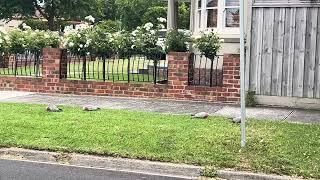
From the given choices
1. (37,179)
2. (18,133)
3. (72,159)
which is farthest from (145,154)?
(18,133)

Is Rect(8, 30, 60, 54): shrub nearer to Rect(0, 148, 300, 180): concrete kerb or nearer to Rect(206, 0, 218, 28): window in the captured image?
Rect(206, 0, 218, 28): window

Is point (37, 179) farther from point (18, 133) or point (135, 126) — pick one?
point (135, 126)

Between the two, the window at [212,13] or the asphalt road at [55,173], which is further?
the window at [212,13]

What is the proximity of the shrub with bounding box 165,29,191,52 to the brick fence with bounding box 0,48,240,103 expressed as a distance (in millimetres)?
243

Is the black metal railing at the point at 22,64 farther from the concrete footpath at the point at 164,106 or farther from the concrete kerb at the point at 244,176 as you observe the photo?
the concrete kerb at the point at 244,176

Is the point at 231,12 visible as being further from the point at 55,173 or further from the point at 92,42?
the point at 55,173

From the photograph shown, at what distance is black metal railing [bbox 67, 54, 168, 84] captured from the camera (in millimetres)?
13523

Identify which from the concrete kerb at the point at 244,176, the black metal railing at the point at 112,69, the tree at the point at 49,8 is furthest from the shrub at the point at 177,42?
the tree at the point at 49,8

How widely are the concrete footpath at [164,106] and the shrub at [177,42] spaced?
126 centimetres

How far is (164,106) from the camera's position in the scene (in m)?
11.6

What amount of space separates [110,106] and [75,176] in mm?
4774

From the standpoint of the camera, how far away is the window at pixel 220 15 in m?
15.0

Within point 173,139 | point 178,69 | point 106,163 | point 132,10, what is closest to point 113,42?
point 178,69

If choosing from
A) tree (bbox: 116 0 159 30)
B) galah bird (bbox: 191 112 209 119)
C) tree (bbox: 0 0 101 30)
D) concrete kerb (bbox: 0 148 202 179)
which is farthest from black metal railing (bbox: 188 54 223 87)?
tree (bbox: 116 0 159 30)
